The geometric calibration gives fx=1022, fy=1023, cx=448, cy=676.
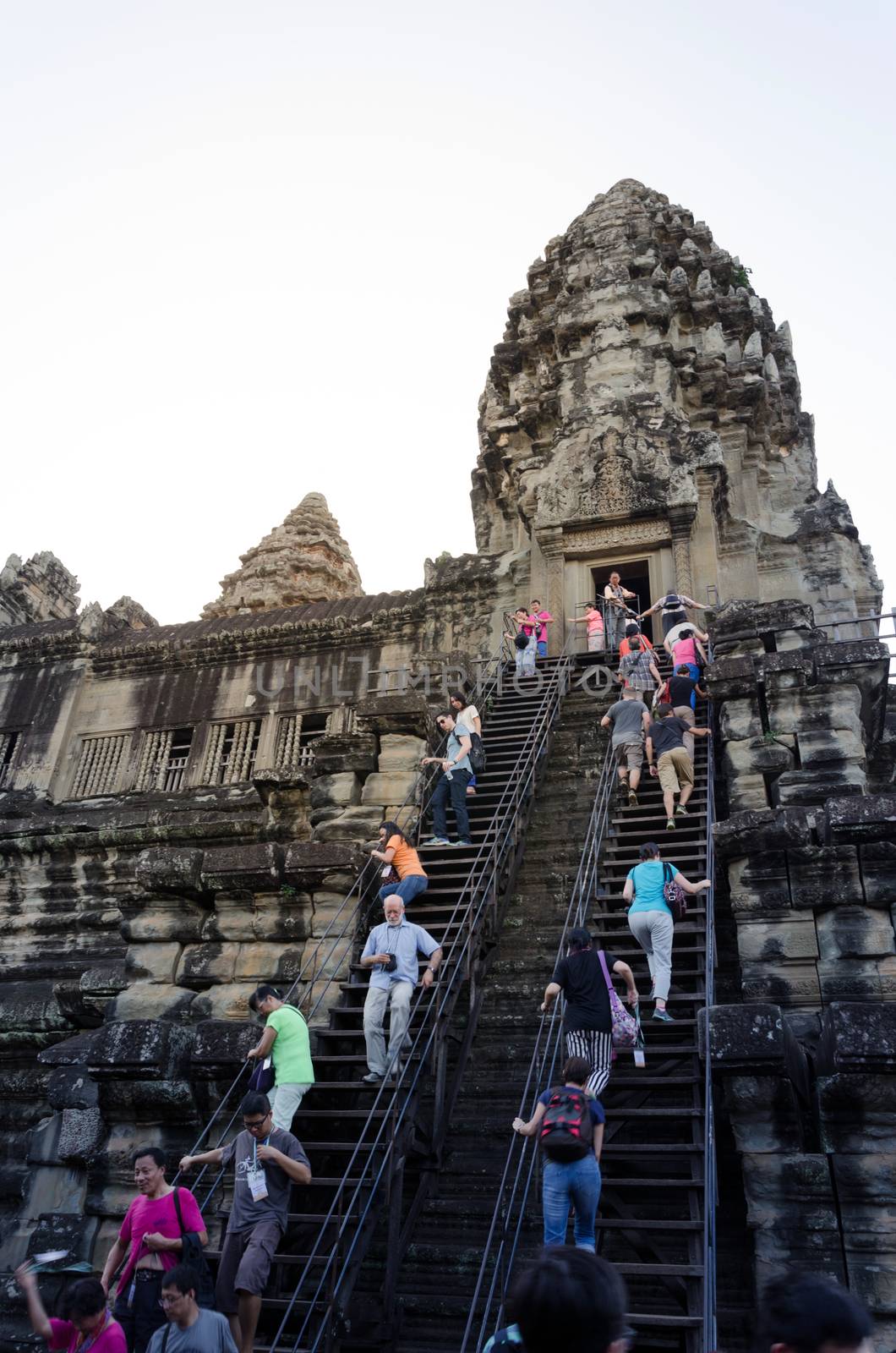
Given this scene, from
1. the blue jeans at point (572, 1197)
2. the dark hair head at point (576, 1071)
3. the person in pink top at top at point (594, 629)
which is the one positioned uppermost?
the person in pink top at top at point (594, 629)

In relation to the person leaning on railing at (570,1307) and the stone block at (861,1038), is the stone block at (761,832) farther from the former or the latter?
the person leaning on railing at (570,1307)

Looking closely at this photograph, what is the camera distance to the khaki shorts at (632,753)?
380 inches

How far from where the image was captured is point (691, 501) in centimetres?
1518

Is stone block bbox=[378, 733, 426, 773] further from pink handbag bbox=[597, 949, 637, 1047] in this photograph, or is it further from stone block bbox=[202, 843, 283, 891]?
pink handbag bbox=[597, 949, 637, 1047]

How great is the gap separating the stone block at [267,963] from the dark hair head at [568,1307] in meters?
5.74

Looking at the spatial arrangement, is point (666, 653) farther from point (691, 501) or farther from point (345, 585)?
point (345, 585)

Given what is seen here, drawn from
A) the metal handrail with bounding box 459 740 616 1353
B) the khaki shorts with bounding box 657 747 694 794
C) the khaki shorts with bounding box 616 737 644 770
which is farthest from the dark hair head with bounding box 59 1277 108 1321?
the khaki shorts with bounding box 616 737 644 770

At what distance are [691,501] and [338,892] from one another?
31.0 ft

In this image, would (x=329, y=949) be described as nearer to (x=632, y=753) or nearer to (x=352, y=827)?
(x=352, y=827)

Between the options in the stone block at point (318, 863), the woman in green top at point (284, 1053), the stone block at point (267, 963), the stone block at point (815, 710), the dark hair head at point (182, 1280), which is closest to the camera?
the dark hair head at point (182, 1280)

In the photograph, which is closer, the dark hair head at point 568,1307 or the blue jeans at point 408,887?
the dark hair head at point 568,1307

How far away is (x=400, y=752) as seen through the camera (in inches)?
385

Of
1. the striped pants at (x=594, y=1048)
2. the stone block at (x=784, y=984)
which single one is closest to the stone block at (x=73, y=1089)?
the striped pants at (x=594, y=1048)

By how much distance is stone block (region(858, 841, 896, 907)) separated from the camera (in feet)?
21.9
